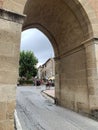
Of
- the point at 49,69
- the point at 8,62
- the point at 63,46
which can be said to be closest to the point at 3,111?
the point at 8,62

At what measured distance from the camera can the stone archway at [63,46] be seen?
12.7 feet

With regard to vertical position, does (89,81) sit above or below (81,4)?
below

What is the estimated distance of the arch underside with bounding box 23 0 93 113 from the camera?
6188mm

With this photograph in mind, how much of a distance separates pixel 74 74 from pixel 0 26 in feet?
14.0

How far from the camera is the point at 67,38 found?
7.57 m

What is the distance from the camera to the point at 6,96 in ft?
12.2

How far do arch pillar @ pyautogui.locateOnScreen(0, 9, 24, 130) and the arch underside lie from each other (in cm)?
226

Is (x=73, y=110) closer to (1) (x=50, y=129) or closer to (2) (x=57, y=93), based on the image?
(2) (x=57, y=93)

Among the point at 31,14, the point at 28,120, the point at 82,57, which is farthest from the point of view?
the point at 31,14

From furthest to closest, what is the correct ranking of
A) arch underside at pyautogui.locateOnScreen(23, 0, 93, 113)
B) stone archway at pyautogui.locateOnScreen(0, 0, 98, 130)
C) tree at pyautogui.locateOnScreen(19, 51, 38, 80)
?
tree at pyautogui.locateOnScreen(19, 51, 38, 80)
arch underside at pyautogui.locateOnScreen(23, 0, 93, 113)
stone archway at pyautogui.locateOnScreen(0, 0, 98, 130)

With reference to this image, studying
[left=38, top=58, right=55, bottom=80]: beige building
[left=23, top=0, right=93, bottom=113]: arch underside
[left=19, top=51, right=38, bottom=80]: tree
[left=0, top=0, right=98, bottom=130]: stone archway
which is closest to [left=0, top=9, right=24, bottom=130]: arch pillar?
[left=0, top=0, right=98, bottom=130]: stone archway

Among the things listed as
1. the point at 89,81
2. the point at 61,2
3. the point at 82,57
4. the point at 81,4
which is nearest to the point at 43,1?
the point at 61,2

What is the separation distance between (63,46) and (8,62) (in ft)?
15.6

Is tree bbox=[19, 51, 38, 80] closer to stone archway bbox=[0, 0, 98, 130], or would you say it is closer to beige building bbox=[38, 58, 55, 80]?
beige building bbox=[38, 58, 55, 80]
